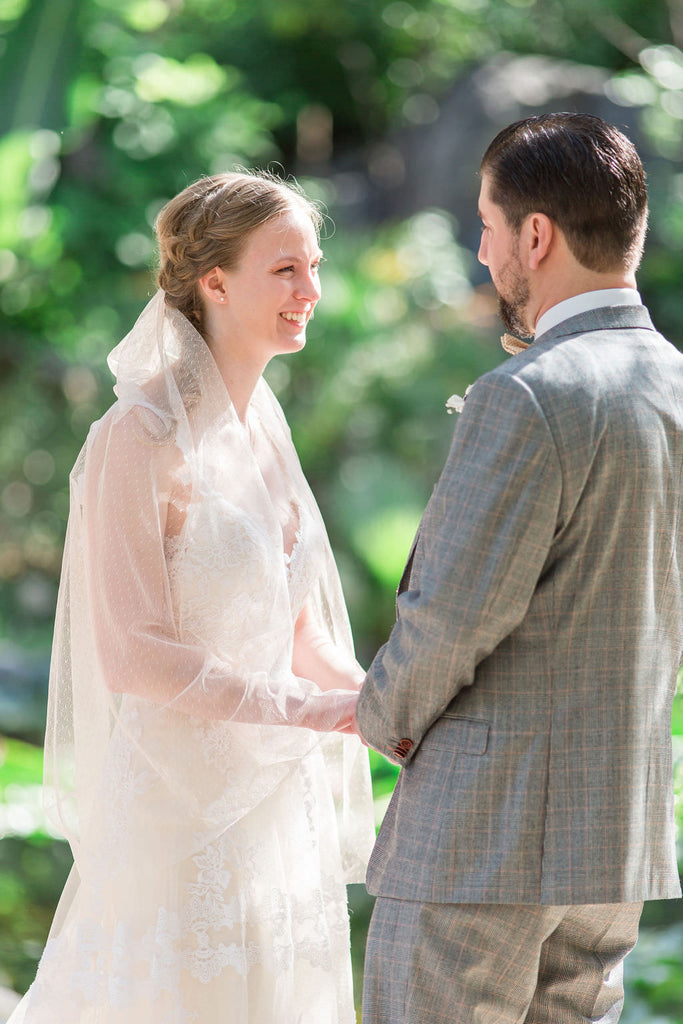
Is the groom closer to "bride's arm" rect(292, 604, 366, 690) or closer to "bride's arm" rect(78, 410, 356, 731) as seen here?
"bride's arm" rect(78, 410, 356, 731)

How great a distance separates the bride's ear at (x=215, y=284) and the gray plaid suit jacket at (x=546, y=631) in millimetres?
877

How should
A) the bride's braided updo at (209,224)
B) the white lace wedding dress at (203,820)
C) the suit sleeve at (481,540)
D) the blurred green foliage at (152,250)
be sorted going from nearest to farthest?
the suit sleeve at (481,540)
the white lace wedding dress at (203,820)
the bride's braided updo at (209,224)
the blurred green foliage at (152,250)

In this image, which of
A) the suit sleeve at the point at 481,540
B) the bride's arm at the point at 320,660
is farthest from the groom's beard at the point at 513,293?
the bride's arm at the point at 320,660

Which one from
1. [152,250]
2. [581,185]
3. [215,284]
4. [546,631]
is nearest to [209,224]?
[215,284]

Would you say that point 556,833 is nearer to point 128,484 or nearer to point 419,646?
point 419,646

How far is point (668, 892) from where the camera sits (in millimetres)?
1785

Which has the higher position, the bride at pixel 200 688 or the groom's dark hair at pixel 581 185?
the groom's dark hair at pixel 581 185

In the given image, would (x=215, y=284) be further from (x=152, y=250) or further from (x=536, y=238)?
(x=152, y=250)

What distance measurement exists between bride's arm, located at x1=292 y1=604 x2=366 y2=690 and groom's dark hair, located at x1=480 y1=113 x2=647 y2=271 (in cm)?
109

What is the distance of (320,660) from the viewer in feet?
8.15

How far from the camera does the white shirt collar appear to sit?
176 cm

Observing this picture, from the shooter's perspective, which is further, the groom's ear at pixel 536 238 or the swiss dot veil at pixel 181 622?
the swiss dot veil at pixel 181 622

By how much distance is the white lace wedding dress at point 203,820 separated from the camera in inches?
82.4

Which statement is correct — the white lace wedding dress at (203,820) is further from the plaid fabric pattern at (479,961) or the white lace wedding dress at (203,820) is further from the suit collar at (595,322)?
the suit collar at (595,322)
